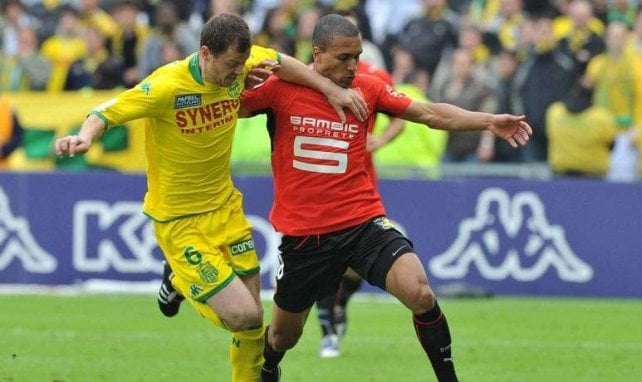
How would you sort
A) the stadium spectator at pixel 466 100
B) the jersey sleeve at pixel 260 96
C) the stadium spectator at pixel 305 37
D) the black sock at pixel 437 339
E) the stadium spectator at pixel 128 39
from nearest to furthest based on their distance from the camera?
the black sock at pixel 437 339 < the jersey sleeve at pixel 260 96 < the stadium spectator at pixel 466 100 < the stadium spectator at pixel 305 37 < the stadium spectator at pixel 128 39

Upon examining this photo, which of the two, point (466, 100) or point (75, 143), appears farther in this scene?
point (466, 100)

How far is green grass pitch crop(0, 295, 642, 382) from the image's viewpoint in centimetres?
1106

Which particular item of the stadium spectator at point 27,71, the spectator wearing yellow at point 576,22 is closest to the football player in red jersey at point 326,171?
the spectator wearing yellow at point 576,22

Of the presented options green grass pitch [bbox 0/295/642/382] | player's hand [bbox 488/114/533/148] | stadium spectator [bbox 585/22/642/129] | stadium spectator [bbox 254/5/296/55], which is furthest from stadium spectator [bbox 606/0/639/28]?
player's hand [bbox 488/114/533/148]

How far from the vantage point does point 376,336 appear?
13.5 metres

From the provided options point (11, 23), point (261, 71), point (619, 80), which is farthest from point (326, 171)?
point (11, 23)

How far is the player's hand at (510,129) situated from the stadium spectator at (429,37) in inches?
407

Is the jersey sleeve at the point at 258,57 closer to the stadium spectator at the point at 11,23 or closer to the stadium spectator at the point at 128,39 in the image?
the stadium spectator at the point at 128,39

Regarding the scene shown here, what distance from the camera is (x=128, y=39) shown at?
20.1 meters

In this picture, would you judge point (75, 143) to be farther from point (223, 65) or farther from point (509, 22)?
point (509, 22)

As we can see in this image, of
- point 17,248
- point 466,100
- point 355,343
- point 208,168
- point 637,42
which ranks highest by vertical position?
point 208,168

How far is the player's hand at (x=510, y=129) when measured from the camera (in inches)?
354

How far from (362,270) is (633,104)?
984 cm

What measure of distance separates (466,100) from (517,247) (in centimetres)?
232
